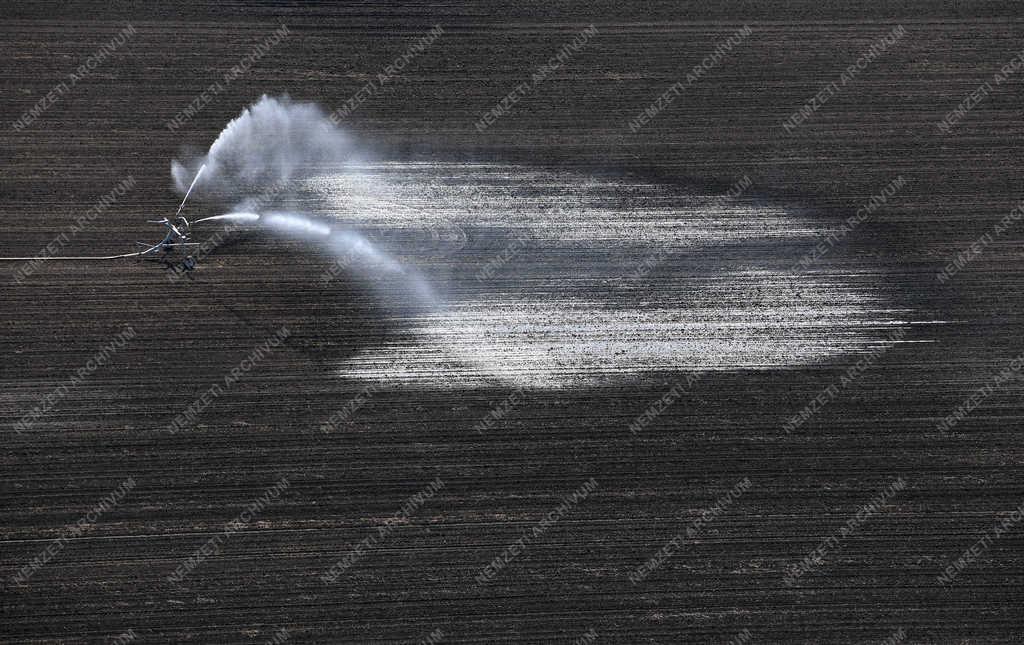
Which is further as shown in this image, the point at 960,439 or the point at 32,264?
the point at 32,264

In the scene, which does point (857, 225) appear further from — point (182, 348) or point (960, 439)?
point (182, 348)

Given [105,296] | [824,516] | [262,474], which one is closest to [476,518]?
[262,474]

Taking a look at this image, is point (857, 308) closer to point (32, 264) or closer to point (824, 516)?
point (824, 516)

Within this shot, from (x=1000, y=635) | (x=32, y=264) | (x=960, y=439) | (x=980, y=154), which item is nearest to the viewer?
(x=1000, y=635)

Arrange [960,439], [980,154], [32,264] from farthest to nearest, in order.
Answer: [980,154]
[32,264]
[960,439]

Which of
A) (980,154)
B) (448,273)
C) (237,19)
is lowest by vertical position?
(448,273)

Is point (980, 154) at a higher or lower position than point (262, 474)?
higher
